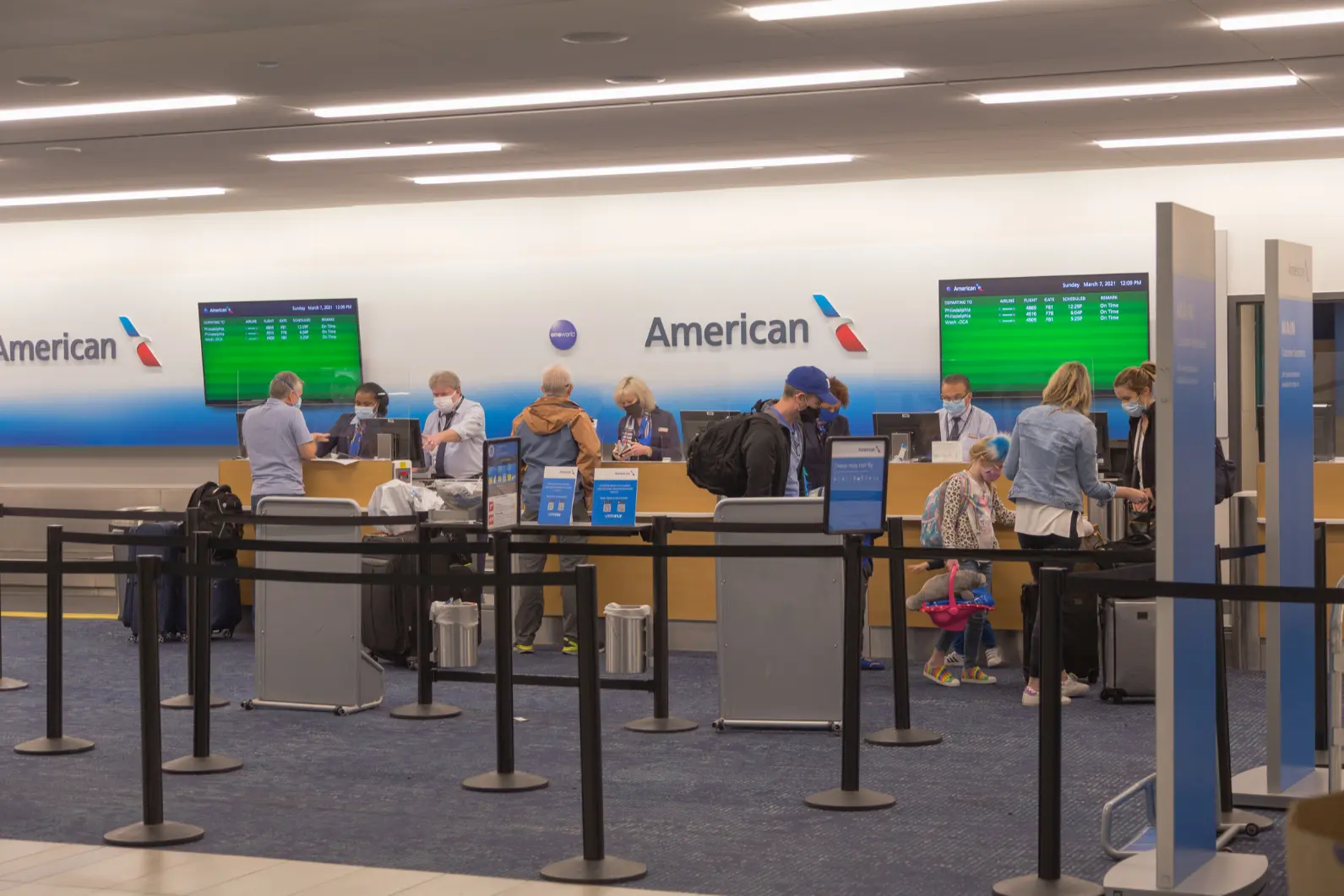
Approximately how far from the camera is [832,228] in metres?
12.9

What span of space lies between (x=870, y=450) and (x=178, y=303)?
33.2 feet

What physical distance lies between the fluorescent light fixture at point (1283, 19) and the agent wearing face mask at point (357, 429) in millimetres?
6170

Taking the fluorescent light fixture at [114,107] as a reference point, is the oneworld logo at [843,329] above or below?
below

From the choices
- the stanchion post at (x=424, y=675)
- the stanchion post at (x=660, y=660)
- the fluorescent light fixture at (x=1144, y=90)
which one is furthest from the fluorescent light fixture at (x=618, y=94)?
the stanchion post at (x=660, y=660)

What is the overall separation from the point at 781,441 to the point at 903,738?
5.40ft

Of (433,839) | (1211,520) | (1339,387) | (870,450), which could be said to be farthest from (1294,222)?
(433,839)

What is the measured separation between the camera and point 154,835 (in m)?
5.27

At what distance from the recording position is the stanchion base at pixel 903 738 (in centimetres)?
682

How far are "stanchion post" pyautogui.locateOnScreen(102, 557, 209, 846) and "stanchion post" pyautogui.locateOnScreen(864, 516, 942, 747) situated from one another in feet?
8.77

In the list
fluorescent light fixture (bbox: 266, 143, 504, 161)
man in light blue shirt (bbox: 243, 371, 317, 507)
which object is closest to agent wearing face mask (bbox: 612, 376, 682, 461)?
fluorescent light fixture (bbox: 266, 143, 504, 161)

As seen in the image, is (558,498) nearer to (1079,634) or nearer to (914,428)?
(1079,634)

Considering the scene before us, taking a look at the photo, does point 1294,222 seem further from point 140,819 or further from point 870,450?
→ point 140,819

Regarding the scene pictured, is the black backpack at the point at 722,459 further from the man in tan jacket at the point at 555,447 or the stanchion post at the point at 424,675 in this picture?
the man in tan jacket at the point at 555,447

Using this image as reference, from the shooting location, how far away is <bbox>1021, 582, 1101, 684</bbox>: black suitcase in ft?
26.6
